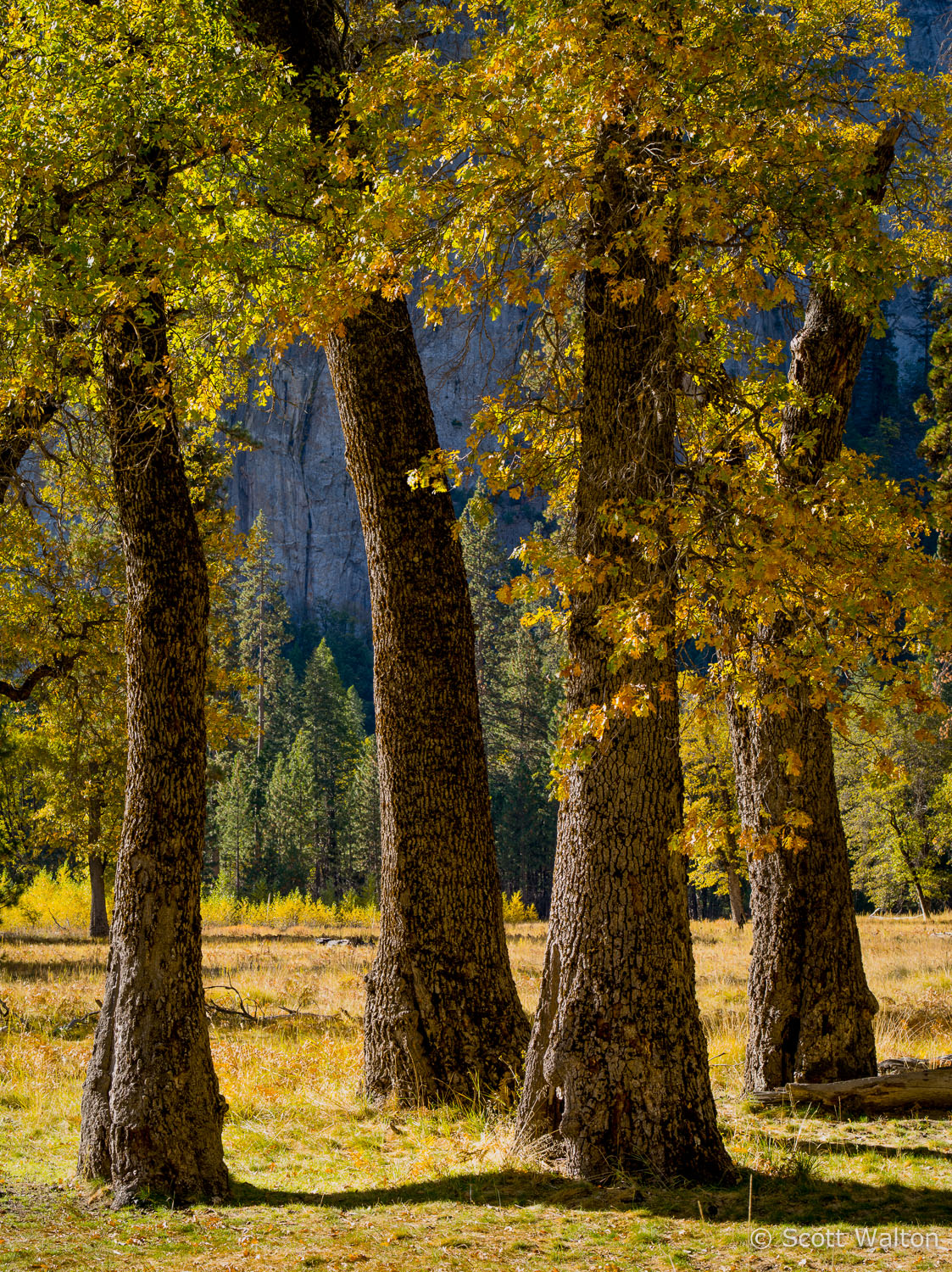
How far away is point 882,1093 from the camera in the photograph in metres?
6.50

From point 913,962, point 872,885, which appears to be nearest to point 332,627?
point 872,885

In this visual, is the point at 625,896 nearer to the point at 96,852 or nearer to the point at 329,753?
the point at 96,852

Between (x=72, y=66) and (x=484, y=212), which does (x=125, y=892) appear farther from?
(x=72, y=66)

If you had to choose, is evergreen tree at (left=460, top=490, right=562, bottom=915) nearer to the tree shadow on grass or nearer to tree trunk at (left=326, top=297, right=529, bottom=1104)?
tree trunk at (left=326, top=297, right=529, bottom=1104)

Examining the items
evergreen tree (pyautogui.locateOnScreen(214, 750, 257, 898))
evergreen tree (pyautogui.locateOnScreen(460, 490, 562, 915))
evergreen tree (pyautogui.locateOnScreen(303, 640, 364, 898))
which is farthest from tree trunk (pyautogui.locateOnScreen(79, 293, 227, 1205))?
evergreen tree (pyautogui.locateOnScreen(303, 640, 364, 898))

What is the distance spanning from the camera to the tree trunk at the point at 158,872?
16.8 feet

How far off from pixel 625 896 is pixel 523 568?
2.32 m

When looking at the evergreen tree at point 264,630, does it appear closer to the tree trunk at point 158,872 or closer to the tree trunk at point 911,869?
the tree trunk at point 911,869

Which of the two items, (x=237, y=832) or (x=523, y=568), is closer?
(x=523, y=568)

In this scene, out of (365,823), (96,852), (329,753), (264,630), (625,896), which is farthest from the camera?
(264,630)

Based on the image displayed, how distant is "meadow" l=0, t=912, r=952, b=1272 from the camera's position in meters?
4.03

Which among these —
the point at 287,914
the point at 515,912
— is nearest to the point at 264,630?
the point at 515,912

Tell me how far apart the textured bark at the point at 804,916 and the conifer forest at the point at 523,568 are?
0.03 meters

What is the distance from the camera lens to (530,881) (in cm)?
6138
